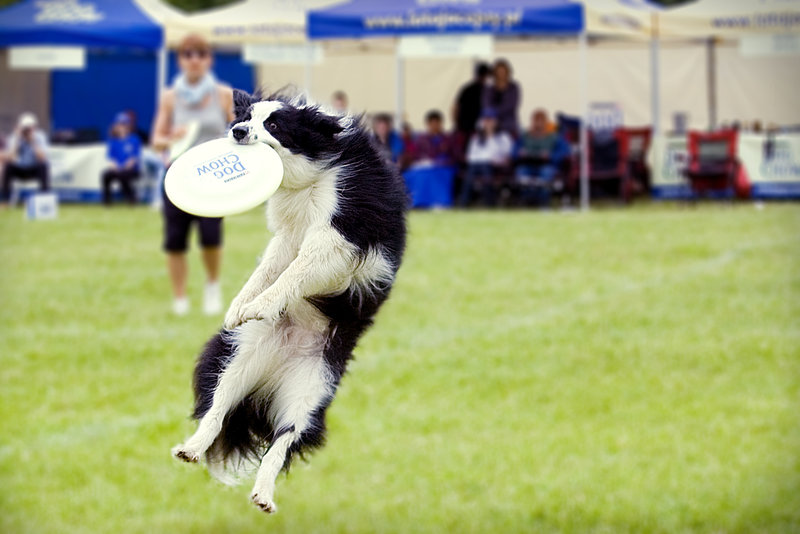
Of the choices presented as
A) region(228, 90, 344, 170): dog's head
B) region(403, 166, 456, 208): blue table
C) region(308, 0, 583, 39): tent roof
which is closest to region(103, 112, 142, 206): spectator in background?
region(403, 166, 456, 208): blue table

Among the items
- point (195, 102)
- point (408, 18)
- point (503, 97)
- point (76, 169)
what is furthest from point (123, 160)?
point (195, 102)

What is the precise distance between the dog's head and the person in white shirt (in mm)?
15962

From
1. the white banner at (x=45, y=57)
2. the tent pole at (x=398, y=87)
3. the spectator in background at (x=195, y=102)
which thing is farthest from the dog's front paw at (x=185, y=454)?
the tent pole at (x=398, y=87)

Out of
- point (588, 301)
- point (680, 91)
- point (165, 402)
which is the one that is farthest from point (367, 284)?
point (680, 91)

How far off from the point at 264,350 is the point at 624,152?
3405cm

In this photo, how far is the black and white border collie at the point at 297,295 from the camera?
1.28 metres

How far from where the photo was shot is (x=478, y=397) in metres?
20.0

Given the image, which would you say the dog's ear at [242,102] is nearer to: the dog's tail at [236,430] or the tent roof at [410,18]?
the dog's tail at [236,430]

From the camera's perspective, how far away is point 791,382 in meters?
20.0

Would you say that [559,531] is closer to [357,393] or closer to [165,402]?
[357,393]

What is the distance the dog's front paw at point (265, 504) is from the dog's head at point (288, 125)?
1.35ft

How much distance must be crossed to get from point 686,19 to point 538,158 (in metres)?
6.31

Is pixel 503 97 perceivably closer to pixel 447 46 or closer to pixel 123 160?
pixel 447 46

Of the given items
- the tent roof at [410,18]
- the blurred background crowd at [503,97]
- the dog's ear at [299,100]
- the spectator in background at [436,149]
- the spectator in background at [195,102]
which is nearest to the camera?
the dog's ear at [299,100]
